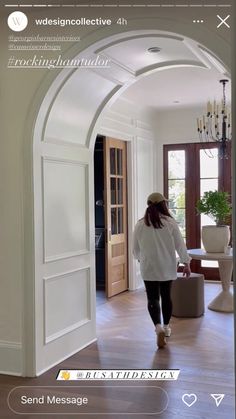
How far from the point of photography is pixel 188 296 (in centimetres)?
505

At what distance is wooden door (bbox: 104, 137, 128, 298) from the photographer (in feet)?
20.1

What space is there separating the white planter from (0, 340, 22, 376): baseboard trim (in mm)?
2617

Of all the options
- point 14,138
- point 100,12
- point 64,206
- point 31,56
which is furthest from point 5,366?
point 100,12

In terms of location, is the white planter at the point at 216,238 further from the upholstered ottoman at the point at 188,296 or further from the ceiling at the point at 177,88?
the ceiling at the point at 177,88

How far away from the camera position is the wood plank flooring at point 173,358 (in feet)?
9.20

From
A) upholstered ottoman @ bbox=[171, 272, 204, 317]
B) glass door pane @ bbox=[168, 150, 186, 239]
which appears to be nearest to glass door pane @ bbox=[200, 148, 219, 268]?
glass door pane @ bbox=[168, 150, 186, 239]

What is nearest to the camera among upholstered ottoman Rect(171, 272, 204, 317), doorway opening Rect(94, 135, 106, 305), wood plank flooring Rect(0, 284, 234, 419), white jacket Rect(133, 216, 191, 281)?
wood plank flooring Rect(0, 284, 234, 419)

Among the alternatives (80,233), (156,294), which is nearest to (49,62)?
(80,233)

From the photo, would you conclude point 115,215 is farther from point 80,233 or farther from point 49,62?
point 49,62

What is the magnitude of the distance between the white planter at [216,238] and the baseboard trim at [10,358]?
2617 millimetres

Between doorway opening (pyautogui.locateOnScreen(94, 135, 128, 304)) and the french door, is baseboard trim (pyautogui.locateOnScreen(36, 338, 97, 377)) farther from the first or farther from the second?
the french door

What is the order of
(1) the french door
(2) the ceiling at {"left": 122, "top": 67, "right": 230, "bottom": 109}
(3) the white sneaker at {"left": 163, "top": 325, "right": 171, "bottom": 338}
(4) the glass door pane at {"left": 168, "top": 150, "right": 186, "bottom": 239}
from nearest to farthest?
1. (3) the white sneaker at {"left": 163, "top": 325, "right": 171, "bottom": 338}
2. (2) the ceiling at {"left": 122, "top": 67, "right": 230, "bottom": 109}
3. (1) the french door
4. (4) the glass door pane at {"left": 168, "top": 150, "right": 186, "bottom": 239}

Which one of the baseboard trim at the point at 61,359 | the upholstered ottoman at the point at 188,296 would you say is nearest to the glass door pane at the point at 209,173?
the upholstered ottoman at the point at 188,296

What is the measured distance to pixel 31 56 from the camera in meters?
3.33
